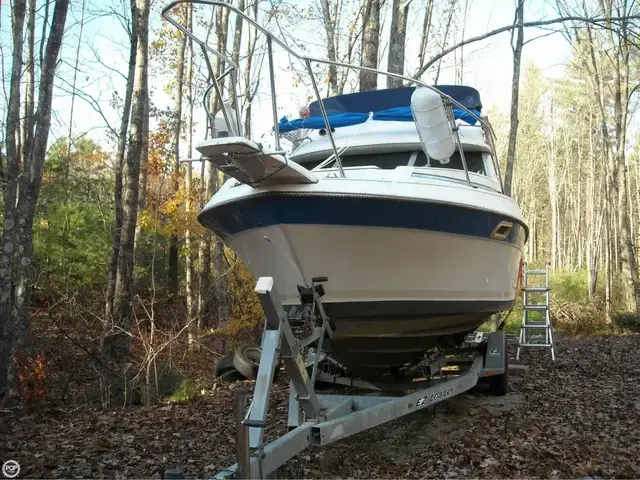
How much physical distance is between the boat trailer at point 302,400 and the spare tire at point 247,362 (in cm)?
206

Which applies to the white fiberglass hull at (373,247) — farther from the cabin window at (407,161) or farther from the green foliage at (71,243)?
the green foliage at (71,243)

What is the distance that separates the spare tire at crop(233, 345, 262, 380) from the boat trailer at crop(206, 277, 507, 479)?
2062mm

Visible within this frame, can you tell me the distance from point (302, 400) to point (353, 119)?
3.04 meters

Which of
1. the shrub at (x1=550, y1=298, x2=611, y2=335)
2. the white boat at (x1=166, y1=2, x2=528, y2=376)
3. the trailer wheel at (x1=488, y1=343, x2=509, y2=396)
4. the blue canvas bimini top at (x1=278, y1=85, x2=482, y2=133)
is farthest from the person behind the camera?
the shrub at (x1=550, y1=298, x2=611, y2=335)

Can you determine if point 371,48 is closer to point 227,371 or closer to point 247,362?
point 247,362

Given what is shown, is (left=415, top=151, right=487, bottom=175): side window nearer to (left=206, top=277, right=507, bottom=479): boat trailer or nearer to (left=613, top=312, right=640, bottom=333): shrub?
(left=206, top=277, right=507, bottom=479): boat trailer

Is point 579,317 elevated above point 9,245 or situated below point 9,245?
below

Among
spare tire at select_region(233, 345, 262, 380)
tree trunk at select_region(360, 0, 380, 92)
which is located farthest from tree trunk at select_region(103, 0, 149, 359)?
tree trunk at select_region(360, 0, 380, 92)

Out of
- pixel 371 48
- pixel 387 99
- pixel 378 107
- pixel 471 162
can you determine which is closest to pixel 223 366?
pixel 378 107

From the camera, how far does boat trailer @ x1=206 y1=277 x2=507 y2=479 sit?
311cm

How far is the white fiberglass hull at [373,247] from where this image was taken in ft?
14.0

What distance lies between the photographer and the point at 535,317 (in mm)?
16531

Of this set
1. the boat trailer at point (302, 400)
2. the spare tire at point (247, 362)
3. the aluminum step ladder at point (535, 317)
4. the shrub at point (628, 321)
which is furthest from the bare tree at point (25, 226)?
the shrub at point (628, 321)

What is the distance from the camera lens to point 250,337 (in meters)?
10.9
